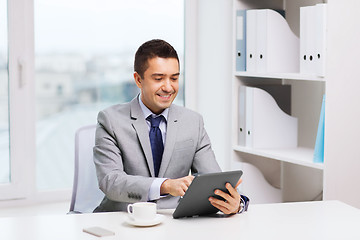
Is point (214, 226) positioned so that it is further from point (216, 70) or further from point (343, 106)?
point (216, 70)

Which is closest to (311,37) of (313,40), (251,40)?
(313,40)

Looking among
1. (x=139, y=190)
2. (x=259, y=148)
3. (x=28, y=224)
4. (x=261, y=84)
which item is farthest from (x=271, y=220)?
(x=261, y=84)

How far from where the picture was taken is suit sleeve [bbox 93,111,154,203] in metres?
2.05

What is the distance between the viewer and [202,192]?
6.05 feet

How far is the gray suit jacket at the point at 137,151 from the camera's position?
2170 mm

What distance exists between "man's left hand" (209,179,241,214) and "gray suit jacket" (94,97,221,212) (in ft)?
1.05

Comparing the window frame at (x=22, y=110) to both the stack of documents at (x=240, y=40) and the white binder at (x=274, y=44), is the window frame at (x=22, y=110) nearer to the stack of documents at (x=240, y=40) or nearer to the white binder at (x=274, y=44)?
the stack of documents at (x=240, y=40)

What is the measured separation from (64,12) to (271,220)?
1956 mm

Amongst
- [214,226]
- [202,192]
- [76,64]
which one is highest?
[76,64]

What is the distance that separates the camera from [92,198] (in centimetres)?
239

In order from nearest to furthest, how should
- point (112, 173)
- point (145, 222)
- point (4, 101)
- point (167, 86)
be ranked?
point (145, 222) → point (112, 173) → point (167, 86) → point (4, 101)

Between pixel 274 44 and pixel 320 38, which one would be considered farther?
pixel 274 44

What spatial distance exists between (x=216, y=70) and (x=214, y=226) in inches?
70.1

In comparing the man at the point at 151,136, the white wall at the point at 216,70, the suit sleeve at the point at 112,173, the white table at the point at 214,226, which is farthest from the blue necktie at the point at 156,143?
the white wall at the point at 216,70
